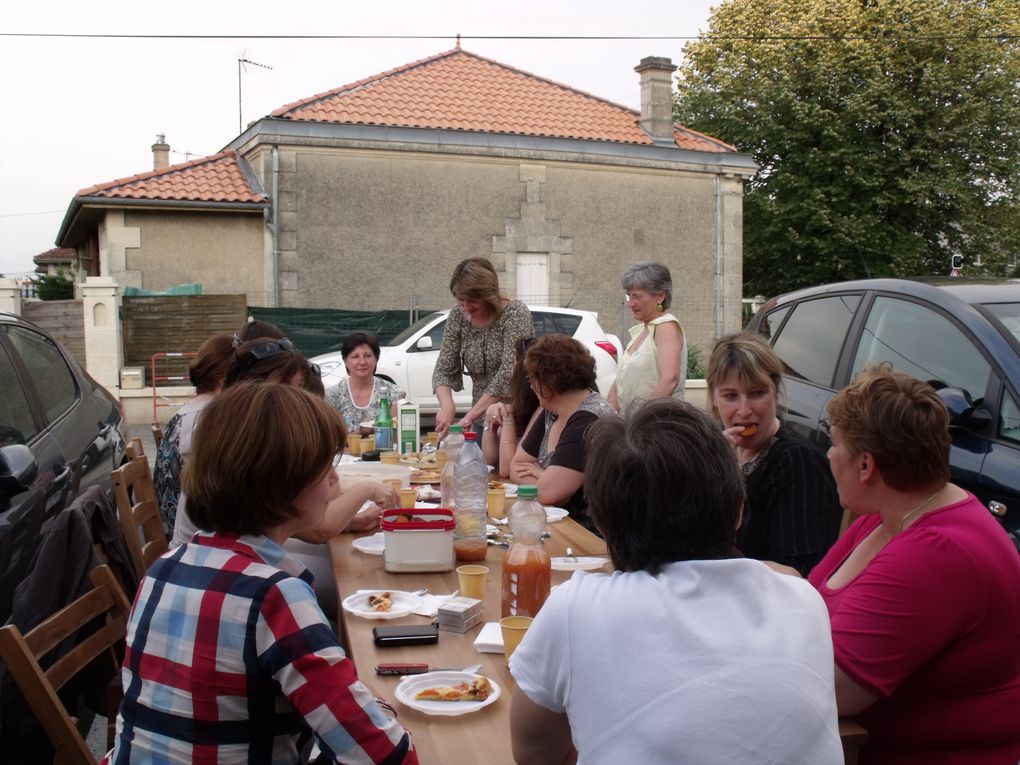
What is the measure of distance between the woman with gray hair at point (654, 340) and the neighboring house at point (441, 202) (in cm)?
1194

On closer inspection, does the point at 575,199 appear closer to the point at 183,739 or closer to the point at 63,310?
the point at 63,310

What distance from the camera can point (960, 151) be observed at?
84.8 feet

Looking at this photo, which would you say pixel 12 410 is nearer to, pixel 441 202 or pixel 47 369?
pixel 47 369

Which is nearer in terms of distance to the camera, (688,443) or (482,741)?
(688,443)

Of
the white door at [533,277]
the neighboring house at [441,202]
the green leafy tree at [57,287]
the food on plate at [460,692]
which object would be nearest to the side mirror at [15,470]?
the food on plate at [460,692]

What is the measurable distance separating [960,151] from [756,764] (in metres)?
27.8

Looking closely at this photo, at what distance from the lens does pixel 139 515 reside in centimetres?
364

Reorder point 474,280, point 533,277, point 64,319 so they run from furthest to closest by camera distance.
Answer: point 533,277
point 64,319
point 474,280

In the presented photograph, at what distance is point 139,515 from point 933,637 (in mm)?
2770

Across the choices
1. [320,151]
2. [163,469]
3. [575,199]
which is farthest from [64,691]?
[575,199]

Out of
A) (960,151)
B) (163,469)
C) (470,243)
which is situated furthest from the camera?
(960,151)

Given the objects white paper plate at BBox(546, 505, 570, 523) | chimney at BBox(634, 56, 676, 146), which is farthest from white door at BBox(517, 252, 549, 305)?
white paper plate at BBox(546, 505, 570, 523)

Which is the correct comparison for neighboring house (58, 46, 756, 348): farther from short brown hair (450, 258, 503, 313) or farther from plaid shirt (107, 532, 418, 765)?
plaid shirt (107, 532, 418, 765)

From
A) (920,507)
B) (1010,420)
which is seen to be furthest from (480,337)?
(920,507)
